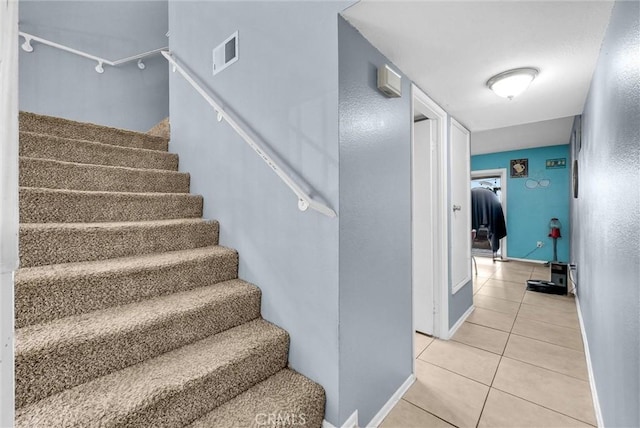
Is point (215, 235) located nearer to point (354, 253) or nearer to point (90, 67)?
point (354, 253)

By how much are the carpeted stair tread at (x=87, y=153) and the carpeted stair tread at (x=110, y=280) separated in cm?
94

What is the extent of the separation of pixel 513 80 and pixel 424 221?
1.19 meters

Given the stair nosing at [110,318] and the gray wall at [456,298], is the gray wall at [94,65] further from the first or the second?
the gray wall at [456,298]

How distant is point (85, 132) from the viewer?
2.24 meters

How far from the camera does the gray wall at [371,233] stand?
1358 mm

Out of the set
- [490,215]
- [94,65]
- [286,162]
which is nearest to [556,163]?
[490,215]

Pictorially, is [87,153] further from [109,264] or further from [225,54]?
[225,54]

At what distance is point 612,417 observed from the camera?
3.99 feet

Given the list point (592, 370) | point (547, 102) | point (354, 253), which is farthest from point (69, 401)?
point (547, 102)

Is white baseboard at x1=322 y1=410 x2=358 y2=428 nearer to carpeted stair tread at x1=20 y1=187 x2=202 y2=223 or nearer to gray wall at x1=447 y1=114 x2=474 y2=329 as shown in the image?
gray wall at x1=447 y1=114 x2=474 y2=329

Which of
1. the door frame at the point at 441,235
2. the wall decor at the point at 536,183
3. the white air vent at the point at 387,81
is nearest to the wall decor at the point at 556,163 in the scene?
the wall decor at the point at 536,183

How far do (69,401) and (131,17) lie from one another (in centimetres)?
428

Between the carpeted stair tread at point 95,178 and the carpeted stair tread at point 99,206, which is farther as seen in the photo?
the carpeted stair tread at point 95,178

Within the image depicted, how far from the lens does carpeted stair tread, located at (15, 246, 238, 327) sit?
119 cm
